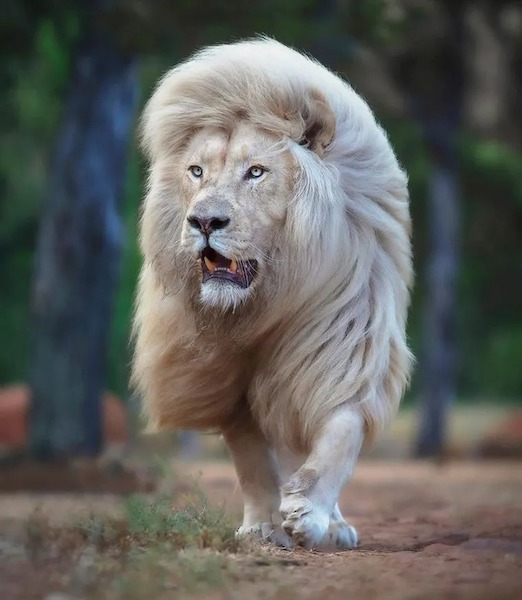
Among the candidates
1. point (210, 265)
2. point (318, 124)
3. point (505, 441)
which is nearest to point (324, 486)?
point (210, 265)

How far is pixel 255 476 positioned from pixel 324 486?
584 millimetres

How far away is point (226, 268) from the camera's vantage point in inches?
176

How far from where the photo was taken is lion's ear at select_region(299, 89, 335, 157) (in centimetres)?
468

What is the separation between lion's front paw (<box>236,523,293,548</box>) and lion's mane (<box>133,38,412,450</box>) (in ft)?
0.99

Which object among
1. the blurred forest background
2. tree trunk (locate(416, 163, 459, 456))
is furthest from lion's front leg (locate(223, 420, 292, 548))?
tree trunk (locate(416, 163, 459, 456))

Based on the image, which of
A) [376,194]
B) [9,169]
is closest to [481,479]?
[376,194]

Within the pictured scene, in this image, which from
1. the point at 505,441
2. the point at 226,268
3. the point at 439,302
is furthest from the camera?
the point at 505,441

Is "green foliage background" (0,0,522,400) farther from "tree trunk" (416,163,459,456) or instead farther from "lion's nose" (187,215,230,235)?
"lion's nose" (187,215,230,235)

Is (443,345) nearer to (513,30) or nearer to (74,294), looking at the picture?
(513,30)

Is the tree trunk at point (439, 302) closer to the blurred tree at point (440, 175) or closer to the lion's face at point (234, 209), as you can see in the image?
the blurred tree at point (440, 175)

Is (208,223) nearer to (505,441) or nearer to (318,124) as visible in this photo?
(318,124)

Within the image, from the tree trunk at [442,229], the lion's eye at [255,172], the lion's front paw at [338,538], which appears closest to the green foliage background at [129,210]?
the tree trunk at [442,229]

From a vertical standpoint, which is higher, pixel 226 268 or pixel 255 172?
pixel 255 172

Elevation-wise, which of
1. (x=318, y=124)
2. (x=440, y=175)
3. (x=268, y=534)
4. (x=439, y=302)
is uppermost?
(x=440, y=175)
